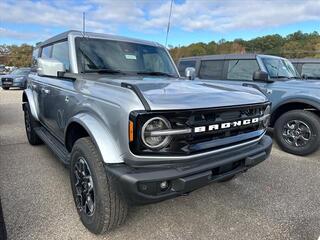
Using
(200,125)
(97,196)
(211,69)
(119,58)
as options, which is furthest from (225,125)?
(211,69)

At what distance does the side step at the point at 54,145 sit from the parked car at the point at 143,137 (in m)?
0.03

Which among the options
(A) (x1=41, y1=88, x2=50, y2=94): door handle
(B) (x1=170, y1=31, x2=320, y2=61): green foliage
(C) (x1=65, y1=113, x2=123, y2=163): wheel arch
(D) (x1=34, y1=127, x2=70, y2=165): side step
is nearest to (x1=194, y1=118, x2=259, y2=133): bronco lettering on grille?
(C) (x1=65, y1=113, x2=123, y2=163): wheel arch

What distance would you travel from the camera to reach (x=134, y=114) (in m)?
1.94

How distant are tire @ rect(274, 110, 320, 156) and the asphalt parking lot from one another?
707 mm

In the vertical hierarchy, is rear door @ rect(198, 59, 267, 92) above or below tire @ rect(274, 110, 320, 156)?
above

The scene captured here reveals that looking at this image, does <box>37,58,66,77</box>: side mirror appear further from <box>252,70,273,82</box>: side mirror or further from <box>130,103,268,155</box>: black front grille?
<box>252,70,273,82</box>: side mirror

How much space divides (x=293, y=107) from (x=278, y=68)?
1.22m

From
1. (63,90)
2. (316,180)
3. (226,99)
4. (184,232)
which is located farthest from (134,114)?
(316,180)

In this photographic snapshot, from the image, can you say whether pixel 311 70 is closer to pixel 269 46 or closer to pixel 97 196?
pixel 97 196

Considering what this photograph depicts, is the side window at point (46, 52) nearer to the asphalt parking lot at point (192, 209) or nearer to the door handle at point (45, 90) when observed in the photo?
the door handle at point (45, 90)

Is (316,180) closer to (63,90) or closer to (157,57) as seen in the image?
(157,57)

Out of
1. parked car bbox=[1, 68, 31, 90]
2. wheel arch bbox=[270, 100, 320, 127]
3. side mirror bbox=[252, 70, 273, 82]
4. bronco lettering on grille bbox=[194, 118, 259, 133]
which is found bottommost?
parked car bbox=[1, 68, 31, 90]

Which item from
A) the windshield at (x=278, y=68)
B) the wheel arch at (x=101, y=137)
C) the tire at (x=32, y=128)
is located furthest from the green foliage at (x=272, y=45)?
the wheel arch at (x=101, y=137)

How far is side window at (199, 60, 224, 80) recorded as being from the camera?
6539 mm
